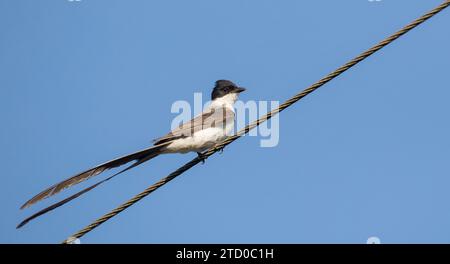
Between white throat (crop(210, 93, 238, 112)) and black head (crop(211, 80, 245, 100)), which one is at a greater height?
black head (crop(211, 80, 245, 100))

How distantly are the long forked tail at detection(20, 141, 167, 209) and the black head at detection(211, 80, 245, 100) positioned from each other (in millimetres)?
2176

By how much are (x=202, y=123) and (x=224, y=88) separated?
1363 mm

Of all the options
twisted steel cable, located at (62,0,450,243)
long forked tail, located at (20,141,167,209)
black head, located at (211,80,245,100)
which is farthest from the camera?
black head, located at (211,80,245,100)

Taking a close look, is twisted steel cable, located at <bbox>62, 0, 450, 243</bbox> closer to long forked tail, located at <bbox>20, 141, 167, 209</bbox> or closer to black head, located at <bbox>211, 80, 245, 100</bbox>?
long forked tail, located at <bbox>20, 141, 167, 209</bbox>

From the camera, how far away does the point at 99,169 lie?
4.85m

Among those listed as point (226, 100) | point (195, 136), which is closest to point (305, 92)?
point (195, 136)

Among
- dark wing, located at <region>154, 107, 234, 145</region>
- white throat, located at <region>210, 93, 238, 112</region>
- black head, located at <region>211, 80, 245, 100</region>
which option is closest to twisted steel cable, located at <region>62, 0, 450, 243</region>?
dark wing, located at <region>154, 107, 234, 145</region>

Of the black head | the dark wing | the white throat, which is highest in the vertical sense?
the black head

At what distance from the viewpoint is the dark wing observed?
6314 millimetres
